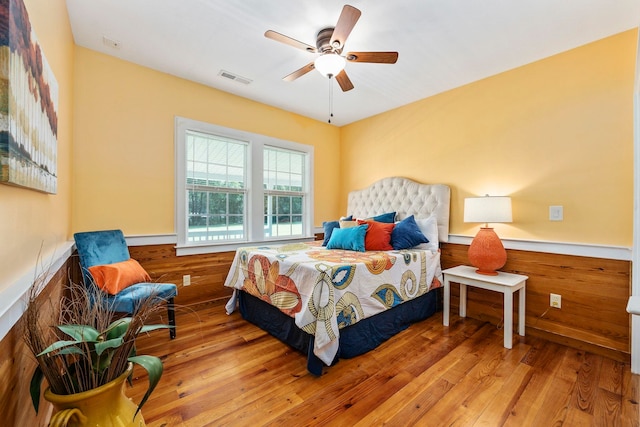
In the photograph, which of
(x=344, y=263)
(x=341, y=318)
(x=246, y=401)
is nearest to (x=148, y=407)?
(x=246, y=401)

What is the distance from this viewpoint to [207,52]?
2.59 meters

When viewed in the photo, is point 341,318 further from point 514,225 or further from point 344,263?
point 514,225

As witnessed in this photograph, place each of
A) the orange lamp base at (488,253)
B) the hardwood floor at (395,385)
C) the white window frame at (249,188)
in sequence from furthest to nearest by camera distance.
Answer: the white window frame at (249,188), the orange lamp base at (488,253), the hardwood floor at (395,385)

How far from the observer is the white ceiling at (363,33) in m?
1.99

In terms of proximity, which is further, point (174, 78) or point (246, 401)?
point (174, 78)

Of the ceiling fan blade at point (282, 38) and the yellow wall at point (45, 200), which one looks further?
the ceiling fan blade at point (282, 38)

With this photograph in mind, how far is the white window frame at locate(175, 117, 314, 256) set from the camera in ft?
10.2

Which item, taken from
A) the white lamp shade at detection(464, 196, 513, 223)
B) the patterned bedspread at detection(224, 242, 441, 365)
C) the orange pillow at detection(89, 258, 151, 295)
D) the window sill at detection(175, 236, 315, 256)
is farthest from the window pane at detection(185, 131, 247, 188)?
the white lamp shade at detection(464, 196, 513, 223)

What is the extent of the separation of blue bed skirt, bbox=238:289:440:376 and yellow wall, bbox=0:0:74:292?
161cm

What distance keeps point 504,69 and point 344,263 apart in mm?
2559

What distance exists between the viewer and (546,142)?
259 centimetres

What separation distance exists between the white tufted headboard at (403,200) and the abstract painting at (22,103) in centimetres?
331

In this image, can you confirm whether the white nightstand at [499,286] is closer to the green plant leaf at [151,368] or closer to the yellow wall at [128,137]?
the green plant leaf at [151,368]

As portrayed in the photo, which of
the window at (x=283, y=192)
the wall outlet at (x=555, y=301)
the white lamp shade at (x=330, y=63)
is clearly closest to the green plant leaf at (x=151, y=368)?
the white lamp shade at (x=330, y=63)
